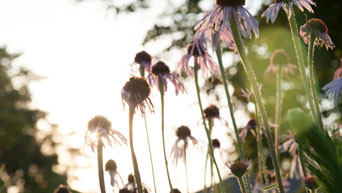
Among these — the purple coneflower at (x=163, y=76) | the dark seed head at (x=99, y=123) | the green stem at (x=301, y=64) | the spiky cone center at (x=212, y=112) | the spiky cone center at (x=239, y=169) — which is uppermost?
the purple coneflower at (x=163, y=76)

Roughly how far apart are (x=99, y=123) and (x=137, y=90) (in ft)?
2.01

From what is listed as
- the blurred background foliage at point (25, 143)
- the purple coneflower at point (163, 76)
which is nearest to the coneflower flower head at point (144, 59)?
the purple coneflower at point (163, 76)

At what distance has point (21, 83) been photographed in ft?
85.6

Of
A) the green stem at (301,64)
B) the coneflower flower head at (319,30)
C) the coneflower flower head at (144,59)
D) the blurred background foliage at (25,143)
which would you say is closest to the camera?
the green stem at (301,64)

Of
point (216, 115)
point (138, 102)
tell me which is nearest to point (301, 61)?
point (138, 102)

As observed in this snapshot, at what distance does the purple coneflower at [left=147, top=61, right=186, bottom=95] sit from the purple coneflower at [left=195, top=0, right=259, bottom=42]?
1.19m

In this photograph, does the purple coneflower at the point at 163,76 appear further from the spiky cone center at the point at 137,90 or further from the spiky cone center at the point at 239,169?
the spiky cone center at the point at 239,169

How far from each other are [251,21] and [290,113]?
1033mm

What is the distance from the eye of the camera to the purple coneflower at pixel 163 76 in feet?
9.28

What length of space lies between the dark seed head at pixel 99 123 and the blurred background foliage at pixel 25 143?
22.1 metres

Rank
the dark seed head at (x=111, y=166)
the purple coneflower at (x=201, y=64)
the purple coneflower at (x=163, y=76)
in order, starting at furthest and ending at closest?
the dark seed head at (x=111, y=166) < the purple coneflower at (x=163, y=76) < the purple coneflower at (x=201, y=64)

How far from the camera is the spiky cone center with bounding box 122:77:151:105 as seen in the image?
5.76 ft

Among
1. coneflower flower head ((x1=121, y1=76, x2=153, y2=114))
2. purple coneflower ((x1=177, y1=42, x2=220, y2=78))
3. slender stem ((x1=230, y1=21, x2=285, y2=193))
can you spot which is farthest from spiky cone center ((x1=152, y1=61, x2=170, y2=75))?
slender stem ((x1=230, y1=21, x2=285, y2=193))

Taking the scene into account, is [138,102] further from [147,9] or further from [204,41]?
[147,9]
